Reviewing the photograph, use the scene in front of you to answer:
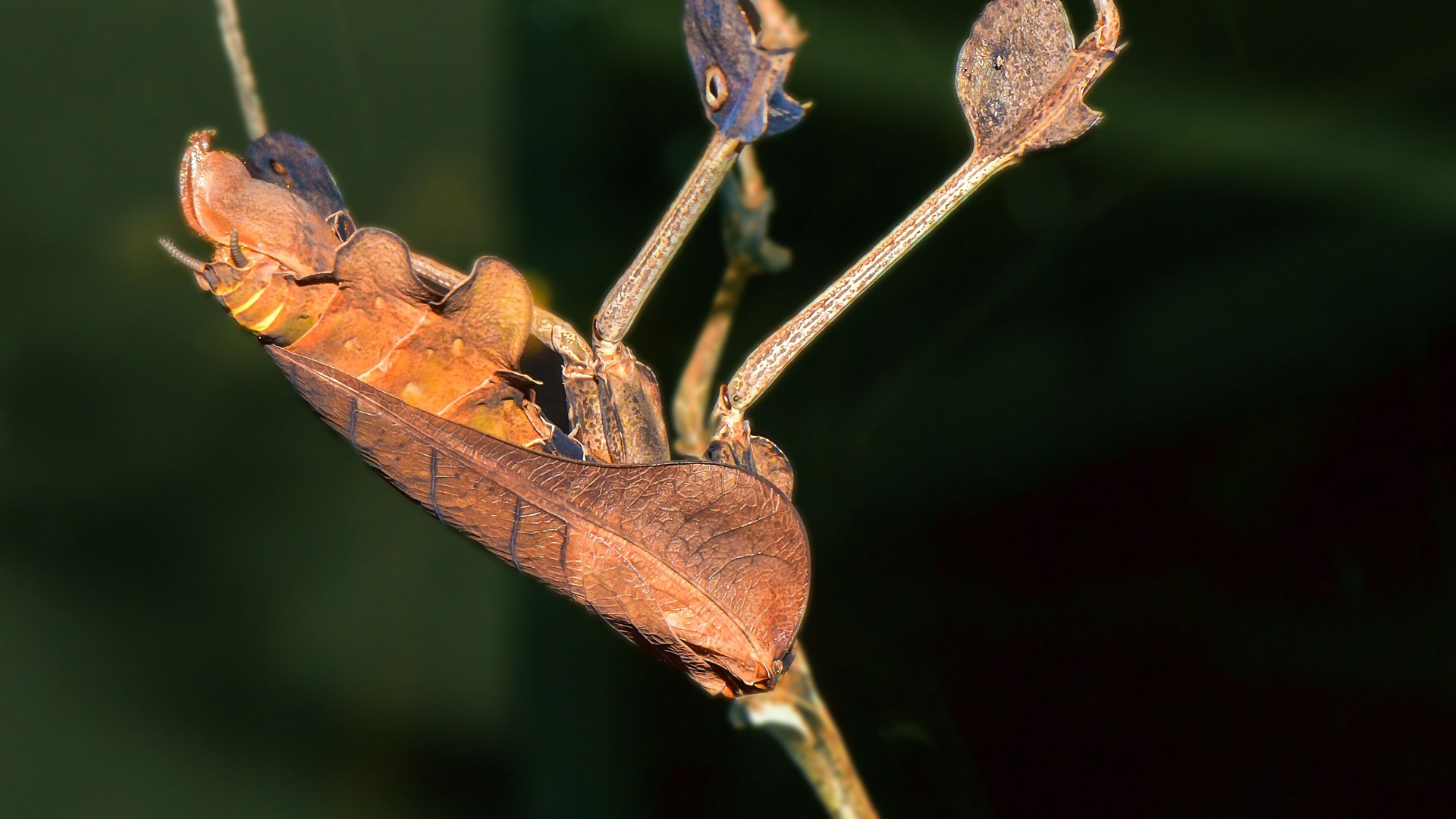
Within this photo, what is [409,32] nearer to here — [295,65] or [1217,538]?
[295,65]

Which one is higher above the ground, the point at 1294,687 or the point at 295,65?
the point at 295,65

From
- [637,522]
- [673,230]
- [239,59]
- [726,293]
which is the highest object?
[726,293]

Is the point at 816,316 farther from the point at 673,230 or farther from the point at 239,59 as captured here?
the point at 239,59

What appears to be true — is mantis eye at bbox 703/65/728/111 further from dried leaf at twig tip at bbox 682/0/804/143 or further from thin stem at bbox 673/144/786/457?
thin stem at bbox 673/144/786/457

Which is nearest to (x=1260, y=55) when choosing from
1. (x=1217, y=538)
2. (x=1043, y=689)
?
(x=1217, y=538)

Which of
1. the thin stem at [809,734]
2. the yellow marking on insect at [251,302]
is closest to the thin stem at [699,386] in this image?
the thin stem at [809,734]

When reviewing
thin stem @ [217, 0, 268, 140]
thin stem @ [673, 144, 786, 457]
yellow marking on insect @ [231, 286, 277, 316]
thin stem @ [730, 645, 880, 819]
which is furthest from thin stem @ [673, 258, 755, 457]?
yellow marking on insect @ [231, 286, 277, 316]

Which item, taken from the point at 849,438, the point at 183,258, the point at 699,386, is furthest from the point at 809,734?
the point at 183,258
